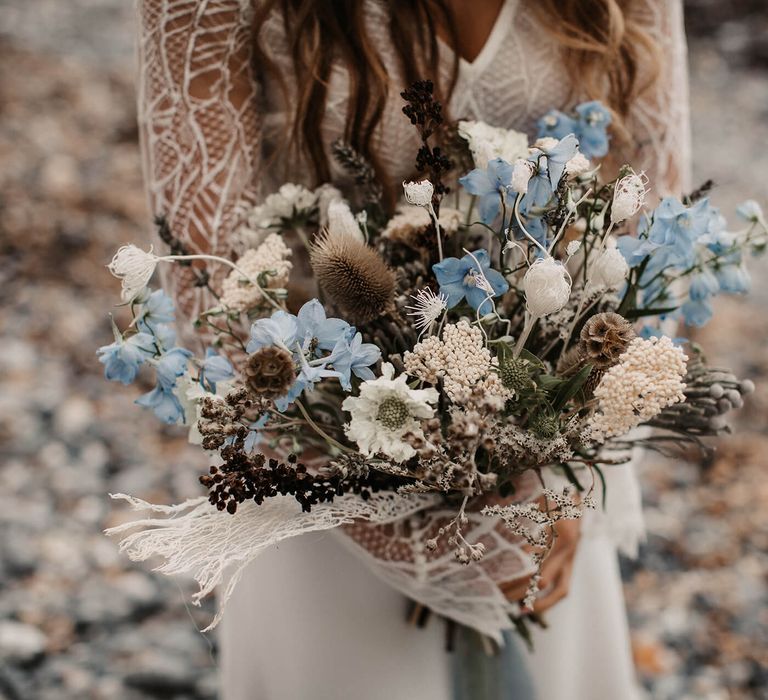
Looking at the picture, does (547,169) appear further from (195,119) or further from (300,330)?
(195,119)

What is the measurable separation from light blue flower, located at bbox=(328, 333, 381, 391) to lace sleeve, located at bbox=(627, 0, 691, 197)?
63 centimetres

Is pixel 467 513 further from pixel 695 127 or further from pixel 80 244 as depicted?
pixel 695 127

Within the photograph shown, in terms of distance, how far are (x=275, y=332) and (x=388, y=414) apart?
12 cm

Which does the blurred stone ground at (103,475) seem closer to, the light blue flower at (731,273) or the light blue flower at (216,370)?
the light blue flower at (216,370)

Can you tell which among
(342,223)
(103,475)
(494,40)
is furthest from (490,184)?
(103,475)

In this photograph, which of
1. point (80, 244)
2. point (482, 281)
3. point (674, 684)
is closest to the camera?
point (482, 281)

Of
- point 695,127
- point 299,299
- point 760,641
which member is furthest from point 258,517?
point 695,127

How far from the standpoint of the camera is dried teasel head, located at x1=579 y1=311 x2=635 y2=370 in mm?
729

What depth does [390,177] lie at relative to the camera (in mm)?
1207

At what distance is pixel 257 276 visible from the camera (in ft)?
2.82

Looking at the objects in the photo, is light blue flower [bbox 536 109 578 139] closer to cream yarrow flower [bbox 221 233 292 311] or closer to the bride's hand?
cream yarrow flower [bbox 221 233 292 311]

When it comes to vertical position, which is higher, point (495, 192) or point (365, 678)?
point (495, 192)

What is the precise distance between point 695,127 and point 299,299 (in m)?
5.62

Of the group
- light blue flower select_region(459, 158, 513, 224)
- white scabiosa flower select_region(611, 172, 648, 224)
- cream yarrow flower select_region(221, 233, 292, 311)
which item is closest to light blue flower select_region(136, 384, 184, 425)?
cream yarrow flower select_region(221, 233, 292, 311)
